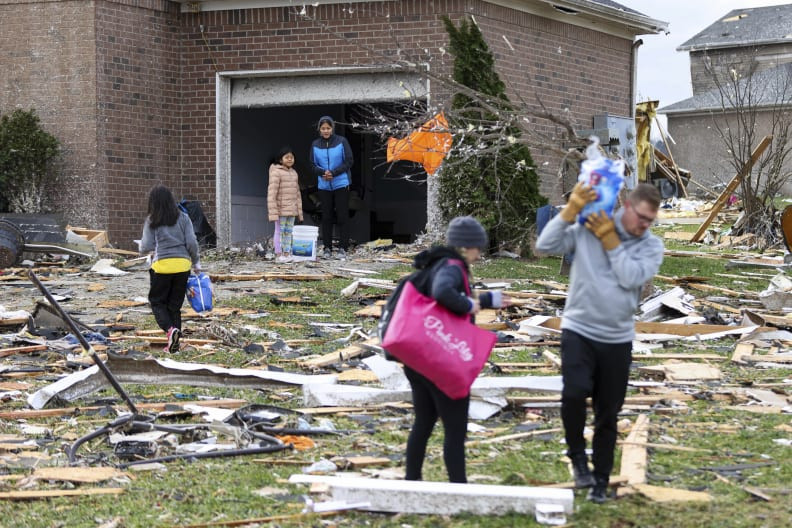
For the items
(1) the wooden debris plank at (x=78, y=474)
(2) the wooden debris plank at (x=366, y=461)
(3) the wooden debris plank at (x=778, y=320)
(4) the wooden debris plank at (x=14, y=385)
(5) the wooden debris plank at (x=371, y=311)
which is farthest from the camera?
(5) the wooden debris plank at (x=371, y=311)

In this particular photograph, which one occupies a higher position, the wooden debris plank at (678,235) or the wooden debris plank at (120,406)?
the wooden debris plank at (678,235)

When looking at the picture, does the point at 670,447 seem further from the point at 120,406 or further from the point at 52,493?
the point at 120,406

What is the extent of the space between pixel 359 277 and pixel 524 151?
402 centimetres

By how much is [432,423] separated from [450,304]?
0.71 metres

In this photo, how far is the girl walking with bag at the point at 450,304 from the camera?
5.50m

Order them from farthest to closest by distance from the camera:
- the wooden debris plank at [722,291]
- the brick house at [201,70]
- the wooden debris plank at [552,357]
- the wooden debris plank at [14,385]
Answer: the brick house at [201,70] < the wooden debris plank at [722,291] < the wooden debris plank at [552,357] < the wooden debris plank at [14,385]

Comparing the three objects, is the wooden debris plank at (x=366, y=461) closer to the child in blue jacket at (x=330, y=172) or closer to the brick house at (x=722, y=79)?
the child in blue jacket at (x=330, y=172)

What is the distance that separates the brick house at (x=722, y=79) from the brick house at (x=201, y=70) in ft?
82.7

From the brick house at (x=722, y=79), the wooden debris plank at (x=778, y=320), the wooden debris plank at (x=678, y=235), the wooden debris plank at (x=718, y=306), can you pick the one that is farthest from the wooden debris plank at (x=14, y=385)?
the brick house at (x=722, y=79)

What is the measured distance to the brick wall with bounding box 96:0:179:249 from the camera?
63.2 feet

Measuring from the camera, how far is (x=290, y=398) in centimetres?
852

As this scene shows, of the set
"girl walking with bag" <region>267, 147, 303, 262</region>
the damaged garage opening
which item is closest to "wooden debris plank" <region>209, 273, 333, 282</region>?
"girl walking with bag" <region>267, 147, 303, 262</region>

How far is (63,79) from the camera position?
63.1 feet

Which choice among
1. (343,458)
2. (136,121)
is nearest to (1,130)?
(136,121)
